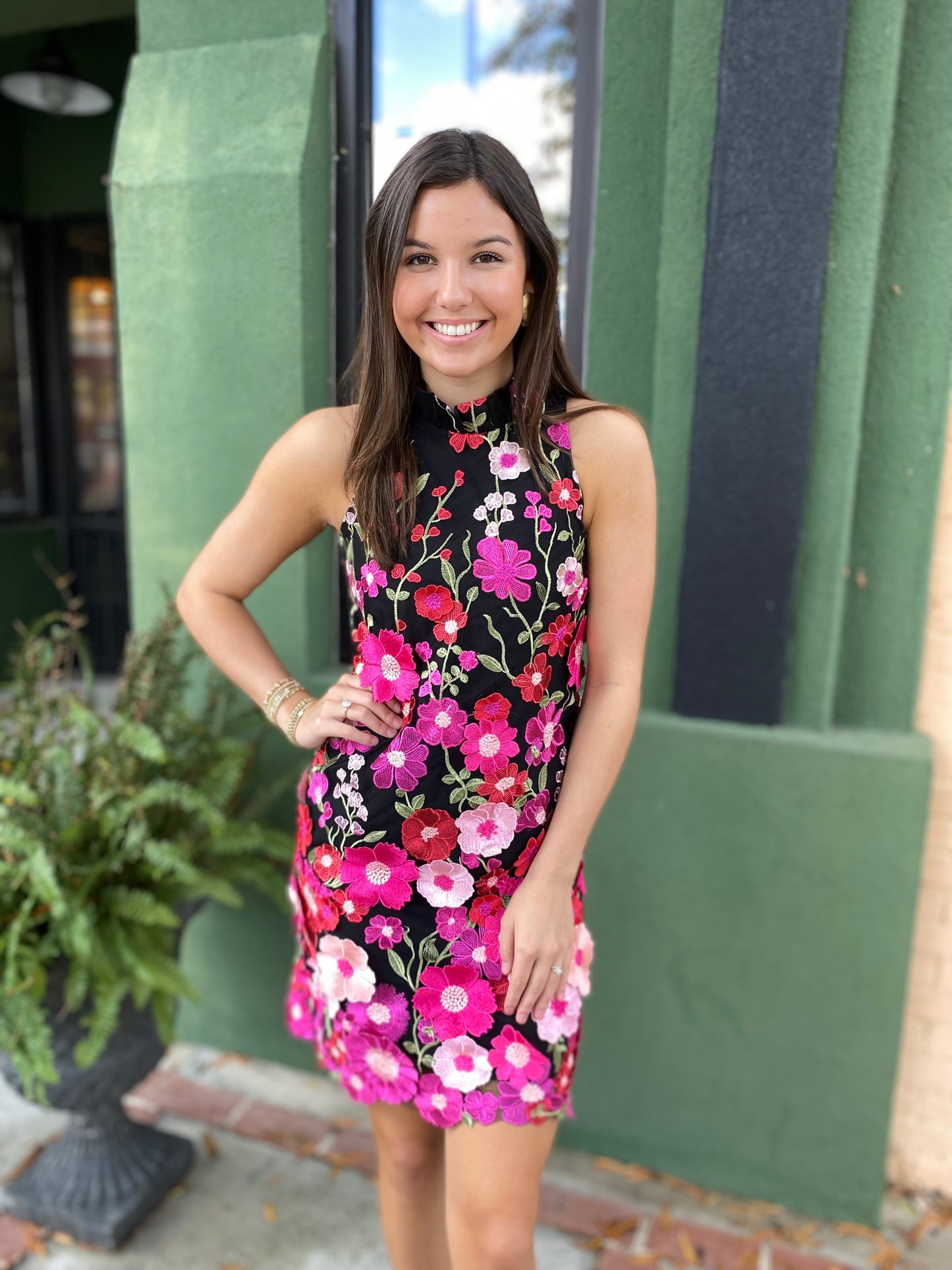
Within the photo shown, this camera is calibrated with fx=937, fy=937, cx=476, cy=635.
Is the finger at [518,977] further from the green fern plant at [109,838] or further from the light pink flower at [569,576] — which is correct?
the green fern plant at [109,838]

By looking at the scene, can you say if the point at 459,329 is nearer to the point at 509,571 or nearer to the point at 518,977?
the point at 509,571

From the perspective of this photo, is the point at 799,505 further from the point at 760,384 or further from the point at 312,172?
the point at 312,172

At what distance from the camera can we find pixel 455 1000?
1.57 m

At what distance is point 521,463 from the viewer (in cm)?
151

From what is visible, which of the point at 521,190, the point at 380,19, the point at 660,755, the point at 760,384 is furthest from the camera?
the point at 380,19

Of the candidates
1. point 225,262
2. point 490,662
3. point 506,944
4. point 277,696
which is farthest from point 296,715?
point 225,262

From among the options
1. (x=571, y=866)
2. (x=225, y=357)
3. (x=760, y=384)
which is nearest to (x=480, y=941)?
(x=571, y=866)

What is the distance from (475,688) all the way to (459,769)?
14 cm

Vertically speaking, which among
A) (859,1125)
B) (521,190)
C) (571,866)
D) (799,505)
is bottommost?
(859,1125)

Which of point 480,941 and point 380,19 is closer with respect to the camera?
point 480,941

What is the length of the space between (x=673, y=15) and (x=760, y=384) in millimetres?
858

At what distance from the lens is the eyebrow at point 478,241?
54.6 inches

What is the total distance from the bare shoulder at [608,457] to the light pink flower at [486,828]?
51cm

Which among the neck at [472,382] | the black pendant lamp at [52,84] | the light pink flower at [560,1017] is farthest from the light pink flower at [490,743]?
the black pendant lamp at [52,84]
